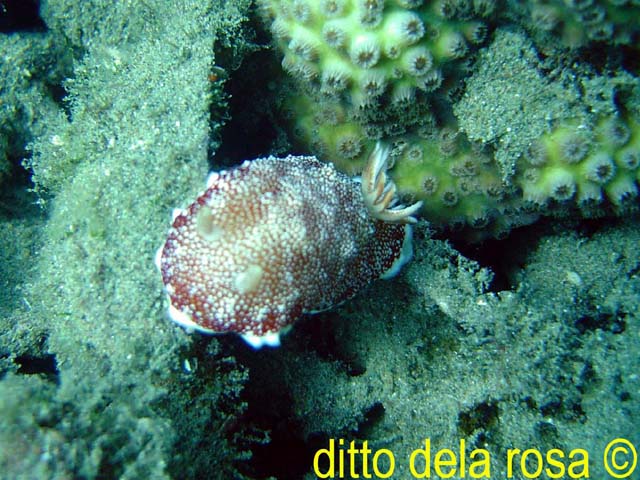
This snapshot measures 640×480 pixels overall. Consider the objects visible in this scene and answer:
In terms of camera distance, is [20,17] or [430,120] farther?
[20,17]

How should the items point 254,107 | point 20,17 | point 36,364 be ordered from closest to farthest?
point 36,364 < point 254,107 < point 20,17

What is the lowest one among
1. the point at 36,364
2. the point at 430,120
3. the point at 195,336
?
the point at 36,364

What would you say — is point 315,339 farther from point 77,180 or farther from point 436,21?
point 436,21

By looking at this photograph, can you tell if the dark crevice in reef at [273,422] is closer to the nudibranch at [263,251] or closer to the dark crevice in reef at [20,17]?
the nudibranch at [263,251]

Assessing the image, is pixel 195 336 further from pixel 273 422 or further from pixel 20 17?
pixel 20 17

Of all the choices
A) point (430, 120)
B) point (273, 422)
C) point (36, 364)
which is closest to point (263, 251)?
point (430, 120)

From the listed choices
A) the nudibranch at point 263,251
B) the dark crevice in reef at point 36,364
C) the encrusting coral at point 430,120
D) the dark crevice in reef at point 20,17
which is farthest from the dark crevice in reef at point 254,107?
the dark crevice in reef at point 20,17

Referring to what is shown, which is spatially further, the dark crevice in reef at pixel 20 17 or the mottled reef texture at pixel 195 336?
the dark crevice in reef at pixel 20 17
